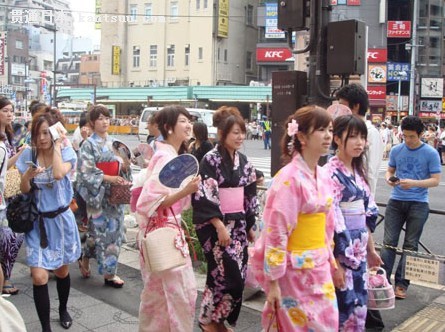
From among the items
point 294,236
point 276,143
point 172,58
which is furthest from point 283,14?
point 172,58

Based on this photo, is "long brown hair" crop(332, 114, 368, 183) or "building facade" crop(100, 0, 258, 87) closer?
"long brown hair" crop(332, 114, 368, 183)

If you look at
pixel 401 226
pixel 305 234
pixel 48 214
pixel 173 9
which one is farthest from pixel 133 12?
pixel 305 234

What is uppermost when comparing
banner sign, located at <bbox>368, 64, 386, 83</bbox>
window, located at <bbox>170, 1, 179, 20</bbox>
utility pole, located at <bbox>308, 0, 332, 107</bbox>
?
window, located at <bbox>170, 1, 179, 20</bbox>

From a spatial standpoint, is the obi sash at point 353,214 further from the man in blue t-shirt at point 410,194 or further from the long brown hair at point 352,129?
the man in blue t-shirt at point 410,194

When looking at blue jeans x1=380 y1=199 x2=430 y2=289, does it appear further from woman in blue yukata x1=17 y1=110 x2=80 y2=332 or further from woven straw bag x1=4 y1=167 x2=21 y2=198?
woven straw bag x1=4 y1=167 x2=21 y2=198

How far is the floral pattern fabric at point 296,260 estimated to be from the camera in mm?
2908

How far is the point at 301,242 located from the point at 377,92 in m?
42.4

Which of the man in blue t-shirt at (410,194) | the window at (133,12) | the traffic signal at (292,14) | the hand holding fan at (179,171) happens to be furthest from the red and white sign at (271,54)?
the hand holding fan at (179,171)

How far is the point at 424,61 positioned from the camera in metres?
47.3

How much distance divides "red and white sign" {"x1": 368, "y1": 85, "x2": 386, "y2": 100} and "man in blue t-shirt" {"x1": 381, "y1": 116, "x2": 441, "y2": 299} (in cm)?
3939

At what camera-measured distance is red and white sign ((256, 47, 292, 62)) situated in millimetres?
47625

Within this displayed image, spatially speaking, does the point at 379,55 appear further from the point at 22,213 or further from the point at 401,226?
the point at 22,213

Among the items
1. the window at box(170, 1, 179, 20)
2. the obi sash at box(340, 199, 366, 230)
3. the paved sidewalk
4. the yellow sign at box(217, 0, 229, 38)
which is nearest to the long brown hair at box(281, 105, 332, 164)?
the obi sash at box(340, 199, 366, 230)

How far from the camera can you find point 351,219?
3.48 metres
